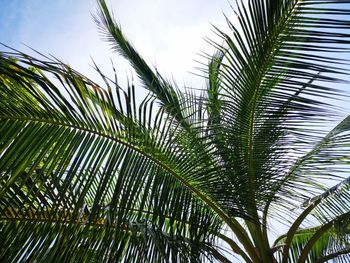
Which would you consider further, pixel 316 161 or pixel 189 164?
pixel 316 161

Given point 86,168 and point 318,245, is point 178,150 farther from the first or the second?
point 318,245

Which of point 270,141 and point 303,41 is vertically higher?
point 303,41

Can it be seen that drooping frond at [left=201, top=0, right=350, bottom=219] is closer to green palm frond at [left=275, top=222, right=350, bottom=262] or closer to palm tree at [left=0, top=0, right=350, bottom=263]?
palm tree at [left=0, top=0, right=350, bottom=263]

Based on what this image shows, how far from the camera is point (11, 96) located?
1.97m

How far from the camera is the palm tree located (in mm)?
1990

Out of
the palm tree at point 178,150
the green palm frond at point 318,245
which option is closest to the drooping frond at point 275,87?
the palm tree at point 178,150

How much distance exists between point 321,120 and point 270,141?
16.4 inches

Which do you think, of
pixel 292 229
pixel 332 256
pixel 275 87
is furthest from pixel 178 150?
pixel 332 256

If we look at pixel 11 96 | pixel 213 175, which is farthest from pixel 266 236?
pixel 11 96

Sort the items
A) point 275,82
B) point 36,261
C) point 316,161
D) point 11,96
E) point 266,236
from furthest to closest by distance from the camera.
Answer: point 266,236 < point 316,161 < point 275,82 < point 36,261 < point 11,96

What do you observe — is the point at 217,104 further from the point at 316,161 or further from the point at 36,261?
the point at 36,261

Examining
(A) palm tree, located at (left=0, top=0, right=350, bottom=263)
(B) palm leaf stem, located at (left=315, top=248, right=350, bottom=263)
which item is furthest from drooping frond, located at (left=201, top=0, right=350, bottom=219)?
(B) palm leaf stem, located at (left=315, top=248, right=350, bottom=263)

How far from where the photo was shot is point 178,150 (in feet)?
8.57

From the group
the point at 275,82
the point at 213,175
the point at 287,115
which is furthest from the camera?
the point at 213,175
